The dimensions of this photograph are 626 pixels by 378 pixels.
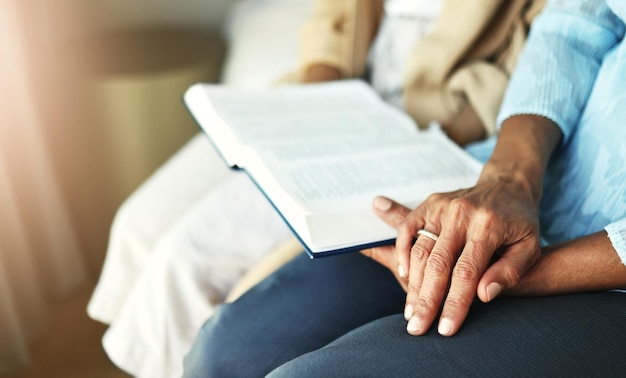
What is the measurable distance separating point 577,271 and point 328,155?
0.98 ft

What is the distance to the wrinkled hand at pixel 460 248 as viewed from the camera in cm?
51

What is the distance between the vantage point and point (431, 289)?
0.52 metres

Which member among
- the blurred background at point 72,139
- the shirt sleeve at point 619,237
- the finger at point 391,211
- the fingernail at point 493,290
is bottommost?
the blurred background at point 72,139

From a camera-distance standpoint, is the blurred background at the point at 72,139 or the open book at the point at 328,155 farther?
the blurred background at the point at 72,139

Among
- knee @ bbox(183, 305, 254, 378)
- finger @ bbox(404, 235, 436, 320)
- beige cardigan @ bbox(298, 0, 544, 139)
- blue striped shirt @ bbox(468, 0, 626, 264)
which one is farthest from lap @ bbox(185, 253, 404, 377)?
beige cardigan @ bbox(298, 0, 544, 139)

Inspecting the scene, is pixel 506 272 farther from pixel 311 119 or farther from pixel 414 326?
pixel 311 119

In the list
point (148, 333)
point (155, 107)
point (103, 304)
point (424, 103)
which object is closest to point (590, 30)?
point (424, 103)

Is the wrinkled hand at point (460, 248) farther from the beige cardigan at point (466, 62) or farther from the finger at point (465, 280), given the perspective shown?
the beige cardigan at point (466, 62)

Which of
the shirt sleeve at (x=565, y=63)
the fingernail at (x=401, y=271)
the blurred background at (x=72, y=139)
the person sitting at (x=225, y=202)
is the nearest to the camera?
the fingernail at (x=401, y=271)

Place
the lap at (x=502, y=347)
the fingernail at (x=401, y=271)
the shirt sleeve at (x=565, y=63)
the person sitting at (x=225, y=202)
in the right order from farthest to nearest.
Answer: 1. the person sitting at (x=225, y=202)
2. the shirt sleeve at (x=565, y=63)
3. the fingernail at (x=401, y=271)
4. the lap at (x=502, y=347)

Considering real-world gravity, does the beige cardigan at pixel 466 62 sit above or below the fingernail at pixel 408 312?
above

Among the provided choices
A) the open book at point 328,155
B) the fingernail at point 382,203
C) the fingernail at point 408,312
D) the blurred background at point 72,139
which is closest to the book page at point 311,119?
the open book at point 328,155

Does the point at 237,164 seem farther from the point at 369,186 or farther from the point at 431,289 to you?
the point at 431,289

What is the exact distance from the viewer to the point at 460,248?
1.79 feet
